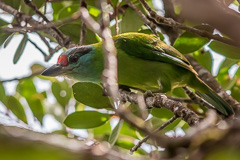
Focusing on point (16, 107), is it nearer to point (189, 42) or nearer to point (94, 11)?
point (94, 11)

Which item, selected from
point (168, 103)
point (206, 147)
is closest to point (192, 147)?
point (206, 147)

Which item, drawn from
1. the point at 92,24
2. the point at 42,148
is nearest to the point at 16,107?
the point at 92,24

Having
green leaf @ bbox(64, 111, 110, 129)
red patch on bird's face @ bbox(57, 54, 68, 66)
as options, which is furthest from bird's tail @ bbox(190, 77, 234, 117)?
red patch on bird's face @ bbox(57, 54, 68, 66)

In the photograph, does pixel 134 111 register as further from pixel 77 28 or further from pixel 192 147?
pixel 192 147

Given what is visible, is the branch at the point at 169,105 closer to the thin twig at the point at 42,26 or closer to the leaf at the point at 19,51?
the thin twig at the point at 42,26

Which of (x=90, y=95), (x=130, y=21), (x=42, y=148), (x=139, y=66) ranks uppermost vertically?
(x=42, y=148)

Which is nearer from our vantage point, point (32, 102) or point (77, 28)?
point (77, 28)

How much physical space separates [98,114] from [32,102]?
2.34ft

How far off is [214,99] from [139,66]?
2.07 ft

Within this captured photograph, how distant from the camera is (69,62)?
9.49 ft

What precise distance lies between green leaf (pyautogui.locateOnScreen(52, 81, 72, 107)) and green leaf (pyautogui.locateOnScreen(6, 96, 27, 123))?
1.19 feet

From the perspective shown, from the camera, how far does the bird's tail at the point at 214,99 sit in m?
2.65

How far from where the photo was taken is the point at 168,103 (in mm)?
1970

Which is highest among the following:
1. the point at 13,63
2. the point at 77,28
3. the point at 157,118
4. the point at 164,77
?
the point at 77,28
